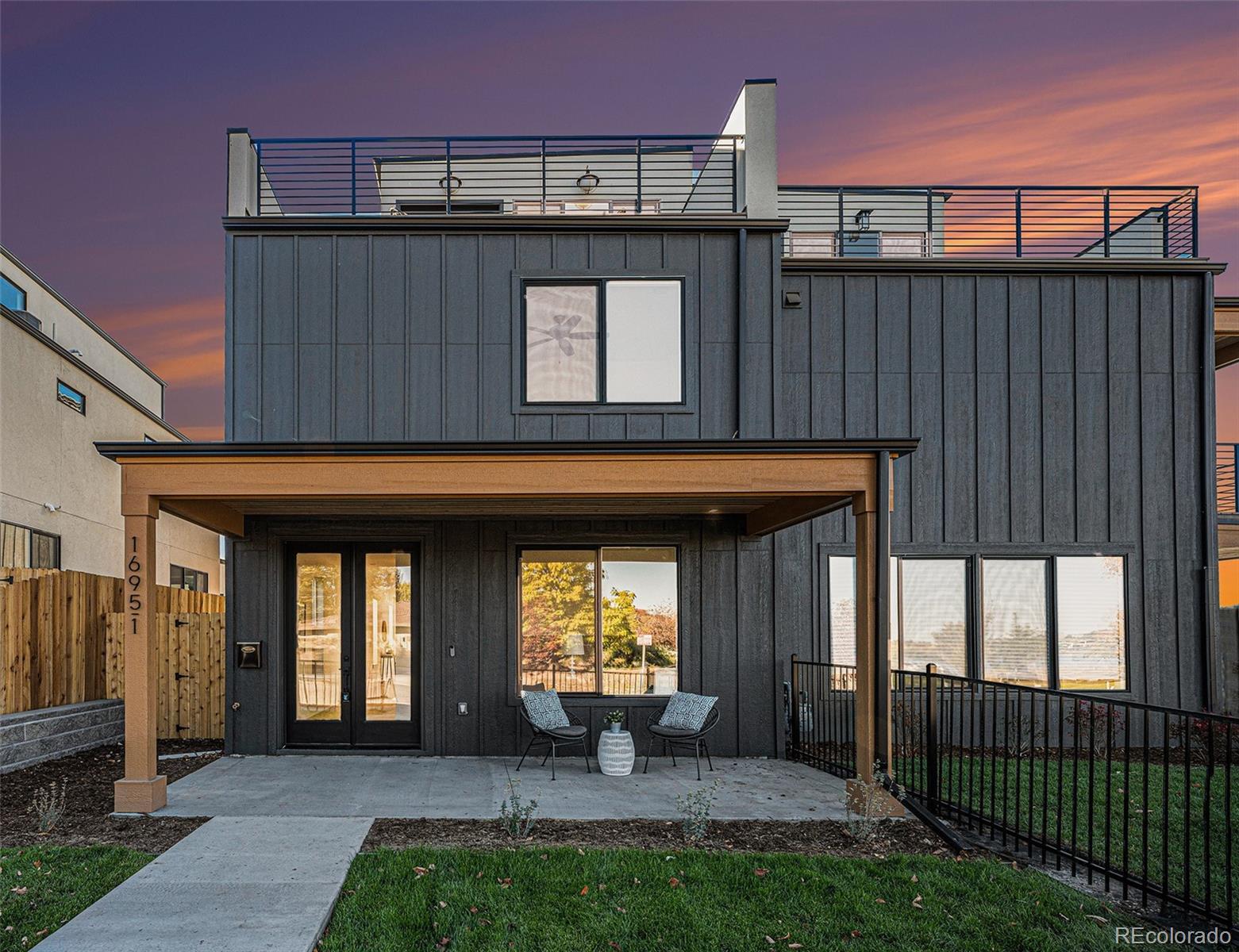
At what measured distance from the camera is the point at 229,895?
16.0 ft

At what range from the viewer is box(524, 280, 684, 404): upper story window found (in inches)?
360

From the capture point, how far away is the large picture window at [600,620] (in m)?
9.19

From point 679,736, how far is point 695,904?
319cm

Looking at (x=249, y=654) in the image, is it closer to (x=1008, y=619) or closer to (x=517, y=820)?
(x=517, y=820)

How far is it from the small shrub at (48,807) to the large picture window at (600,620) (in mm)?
4234

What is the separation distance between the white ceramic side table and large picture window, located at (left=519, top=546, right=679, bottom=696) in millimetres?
1071

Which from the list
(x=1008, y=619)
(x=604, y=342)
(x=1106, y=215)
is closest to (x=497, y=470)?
(x=604, y=342)

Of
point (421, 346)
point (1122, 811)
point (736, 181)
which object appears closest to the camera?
point (1122, 811)

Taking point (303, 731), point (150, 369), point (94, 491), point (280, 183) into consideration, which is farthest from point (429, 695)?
point (150, 369)

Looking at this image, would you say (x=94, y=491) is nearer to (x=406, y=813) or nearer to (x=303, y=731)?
(x=303, y=731)

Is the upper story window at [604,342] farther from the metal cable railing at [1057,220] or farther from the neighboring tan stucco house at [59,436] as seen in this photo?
the neighboring tan stucco house at [59,436]

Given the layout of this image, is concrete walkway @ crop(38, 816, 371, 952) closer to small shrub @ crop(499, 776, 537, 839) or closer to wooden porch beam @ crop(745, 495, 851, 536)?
small shrub @ crop(499, 776, 537, 839)

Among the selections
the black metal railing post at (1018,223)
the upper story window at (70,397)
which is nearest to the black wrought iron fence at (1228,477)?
the black metal railing post at (1018,223)

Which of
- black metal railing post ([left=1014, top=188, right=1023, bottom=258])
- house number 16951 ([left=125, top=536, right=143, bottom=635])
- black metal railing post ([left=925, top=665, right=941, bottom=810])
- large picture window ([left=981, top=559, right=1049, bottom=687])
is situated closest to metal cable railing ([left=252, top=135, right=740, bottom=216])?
black metal railing post ([left=1014, top=188, right=1023, bottom=258])
